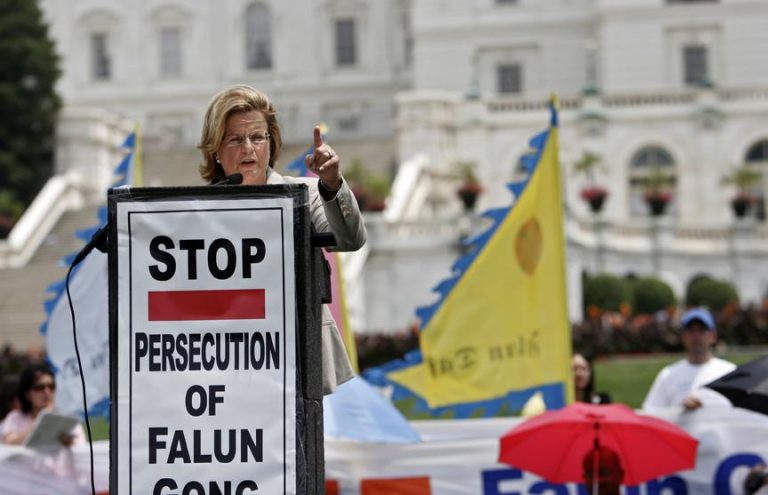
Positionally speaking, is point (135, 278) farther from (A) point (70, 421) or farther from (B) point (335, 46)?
(B) point (335, 46)

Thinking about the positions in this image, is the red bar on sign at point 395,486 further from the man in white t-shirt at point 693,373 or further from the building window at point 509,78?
the building window at point 509,78

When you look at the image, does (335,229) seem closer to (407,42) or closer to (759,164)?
(759,164)

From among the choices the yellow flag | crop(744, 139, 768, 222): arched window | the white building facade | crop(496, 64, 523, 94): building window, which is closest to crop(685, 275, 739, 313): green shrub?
the white building facade

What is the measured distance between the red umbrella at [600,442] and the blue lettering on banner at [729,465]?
2.34ft

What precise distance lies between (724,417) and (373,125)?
148 feet

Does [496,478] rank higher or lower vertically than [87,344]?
lower

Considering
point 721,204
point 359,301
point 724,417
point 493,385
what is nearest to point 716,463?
point 724,417

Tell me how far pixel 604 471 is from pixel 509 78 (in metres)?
44.1

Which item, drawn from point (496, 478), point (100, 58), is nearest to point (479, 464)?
point (496, 478)

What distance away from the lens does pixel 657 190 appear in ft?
127

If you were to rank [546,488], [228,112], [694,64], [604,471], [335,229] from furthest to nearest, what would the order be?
[694,64] → [546,488] → [604,471] → [228,112] → [335,229]

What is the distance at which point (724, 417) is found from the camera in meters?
9.63

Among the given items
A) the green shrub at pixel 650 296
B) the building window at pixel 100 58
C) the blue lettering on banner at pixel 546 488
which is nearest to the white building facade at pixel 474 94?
the building window at pixel 100 58

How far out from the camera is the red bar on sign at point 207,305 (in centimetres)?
515
